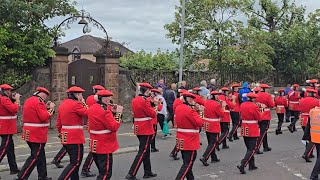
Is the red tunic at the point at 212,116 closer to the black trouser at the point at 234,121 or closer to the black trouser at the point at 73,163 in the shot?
the black trouser at the point at 234,121

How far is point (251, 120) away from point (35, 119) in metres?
4.64

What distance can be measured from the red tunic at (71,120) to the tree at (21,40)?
21.7ft

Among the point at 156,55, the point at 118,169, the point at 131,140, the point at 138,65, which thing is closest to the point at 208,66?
the point at 156,55

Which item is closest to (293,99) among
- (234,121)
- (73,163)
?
(234,121)

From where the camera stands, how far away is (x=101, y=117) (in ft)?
24.1

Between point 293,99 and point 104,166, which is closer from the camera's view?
point 104,166

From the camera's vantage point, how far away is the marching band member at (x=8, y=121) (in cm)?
898

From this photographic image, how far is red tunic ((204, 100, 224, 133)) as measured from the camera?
10453 mm

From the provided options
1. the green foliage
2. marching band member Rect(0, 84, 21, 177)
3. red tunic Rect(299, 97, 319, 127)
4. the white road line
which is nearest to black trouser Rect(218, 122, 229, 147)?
the white road line

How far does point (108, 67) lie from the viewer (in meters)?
16.5

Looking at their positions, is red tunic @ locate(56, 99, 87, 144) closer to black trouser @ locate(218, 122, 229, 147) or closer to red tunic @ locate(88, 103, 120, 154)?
red tunic @ locate(88, 103, 120, 154)

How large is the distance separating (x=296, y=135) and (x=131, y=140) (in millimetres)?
5770

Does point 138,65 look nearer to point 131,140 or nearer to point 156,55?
point 156,55

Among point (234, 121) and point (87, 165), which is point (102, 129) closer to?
point (87, 165)
